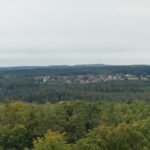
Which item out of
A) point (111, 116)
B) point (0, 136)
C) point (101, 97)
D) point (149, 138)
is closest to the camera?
point (149, 138)

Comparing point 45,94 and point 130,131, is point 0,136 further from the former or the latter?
point 45,94

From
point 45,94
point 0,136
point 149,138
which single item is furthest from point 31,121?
point 45,94

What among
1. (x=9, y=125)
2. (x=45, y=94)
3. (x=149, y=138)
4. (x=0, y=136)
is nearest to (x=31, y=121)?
(x=9, y=125)

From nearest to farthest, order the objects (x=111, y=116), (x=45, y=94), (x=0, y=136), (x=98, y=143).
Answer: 1. (x=98, y=143)
2. (x=0, y=136)
3. (x=111, y=116)
4. (x=45, y=94)

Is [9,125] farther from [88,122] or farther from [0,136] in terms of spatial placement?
[88,122]

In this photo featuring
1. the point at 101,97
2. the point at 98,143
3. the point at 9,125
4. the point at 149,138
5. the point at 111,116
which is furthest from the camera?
the point at 101,97

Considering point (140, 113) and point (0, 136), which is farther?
point (140, 113)
